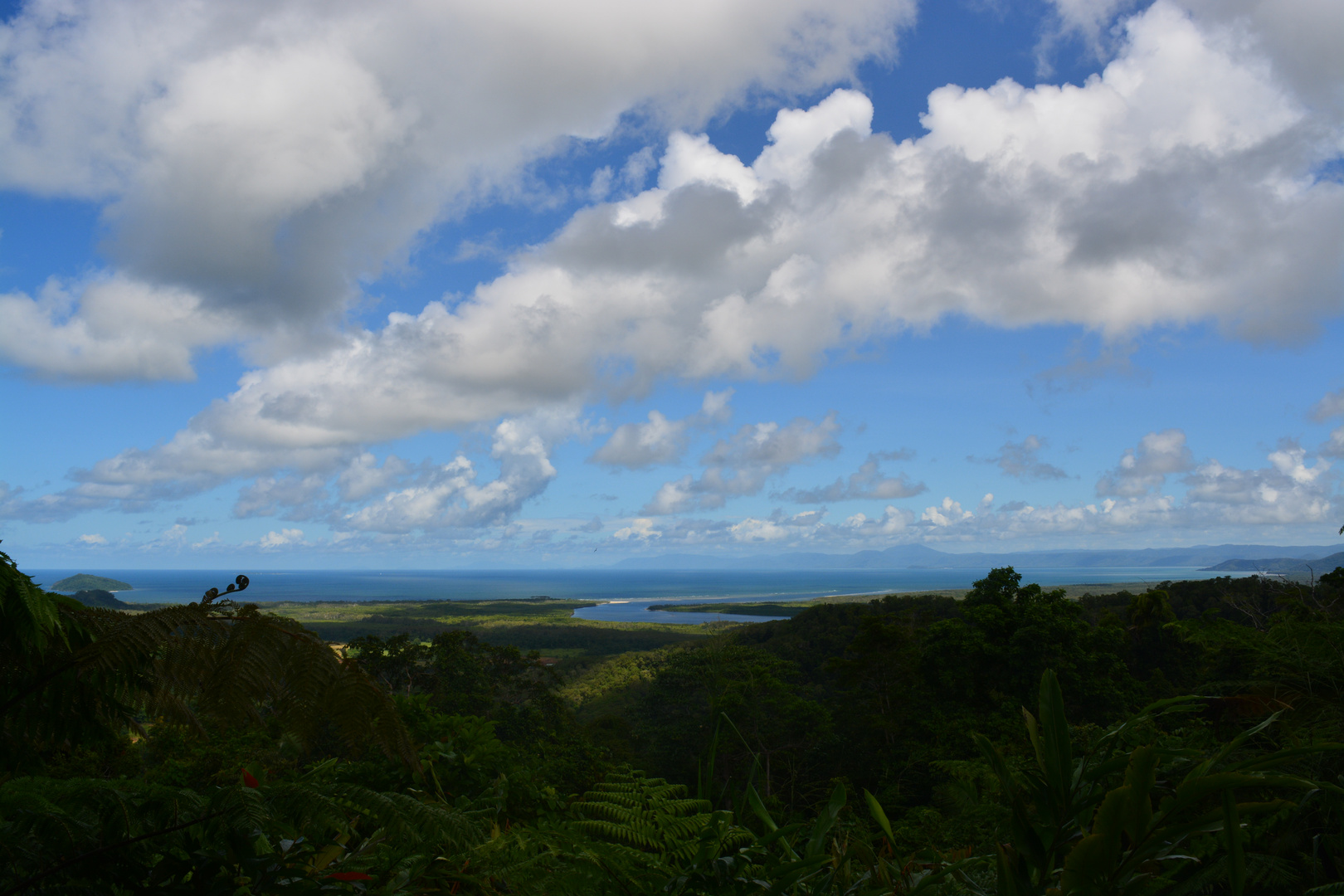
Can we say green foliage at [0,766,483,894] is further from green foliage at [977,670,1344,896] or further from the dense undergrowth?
green foliage at [977,670,1344,896]

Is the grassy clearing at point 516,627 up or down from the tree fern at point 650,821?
down

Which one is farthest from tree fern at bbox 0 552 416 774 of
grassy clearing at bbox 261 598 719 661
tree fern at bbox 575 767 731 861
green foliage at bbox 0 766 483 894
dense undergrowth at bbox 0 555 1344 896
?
grassy clearing at bbox 261 598 719 661

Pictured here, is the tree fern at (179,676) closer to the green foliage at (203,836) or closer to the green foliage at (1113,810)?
the green foliage at (203,836)

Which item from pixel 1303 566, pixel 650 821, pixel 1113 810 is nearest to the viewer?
pixel 1113 810

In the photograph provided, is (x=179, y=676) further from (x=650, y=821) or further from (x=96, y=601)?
(x=96, y=601)

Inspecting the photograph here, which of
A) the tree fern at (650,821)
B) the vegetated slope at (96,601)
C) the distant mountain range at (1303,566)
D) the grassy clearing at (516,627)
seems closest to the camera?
the tree fern at (650,821)

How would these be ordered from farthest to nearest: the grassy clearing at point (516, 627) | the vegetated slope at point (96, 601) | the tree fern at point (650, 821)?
the grassy clearing at point (516, 627) < the vegetated slope at point (96, 601) < the tree fern at point (650, 821)

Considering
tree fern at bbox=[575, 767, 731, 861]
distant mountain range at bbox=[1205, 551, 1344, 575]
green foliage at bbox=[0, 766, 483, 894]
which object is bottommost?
distant mountain range at bbox=[1205, 551, 1344, 575]

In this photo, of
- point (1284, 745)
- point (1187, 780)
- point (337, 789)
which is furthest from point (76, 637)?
point (1284, 745)

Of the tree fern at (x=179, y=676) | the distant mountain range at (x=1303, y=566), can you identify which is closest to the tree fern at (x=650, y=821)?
the tree fern at (x=179, y=676)

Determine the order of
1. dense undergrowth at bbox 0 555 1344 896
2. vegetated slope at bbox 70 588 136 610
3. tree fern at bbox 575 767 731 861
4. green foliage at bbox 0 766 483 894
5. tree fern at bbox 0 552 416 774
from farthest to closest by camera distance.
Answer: vegetated slope at bbox 70 588 136 610 → tree fern at bbox 0 552 416 774 → tree fern at bbox 575 767 731 861 → green foliage at bbox 0 766 483 894 → dense undergrowth at bbox 0 555 1344 896

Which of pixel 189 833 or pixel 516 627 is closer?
pixel 189 833

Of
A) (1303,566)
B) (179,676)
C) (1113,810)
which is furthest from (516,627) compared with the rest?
(1113,810)

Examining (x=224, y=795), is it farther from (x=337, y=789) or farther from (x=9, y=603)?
(x=9, y=603)
